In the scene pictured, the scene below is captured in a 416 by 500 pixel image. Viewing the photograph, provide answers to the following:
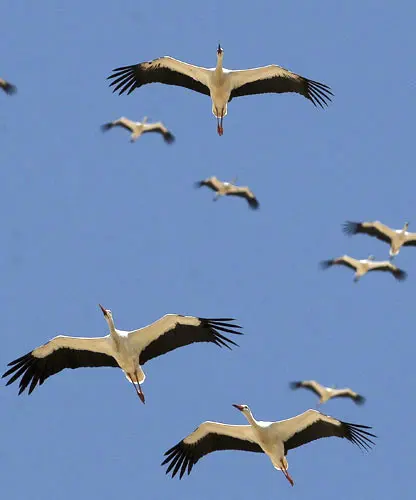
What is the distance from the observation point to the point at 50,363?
59.7ft

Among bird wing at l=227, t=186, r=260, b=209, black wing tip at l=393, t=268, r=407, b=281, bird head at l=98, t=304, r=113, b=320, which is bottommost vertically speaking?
bird head at l=98, t=304, r=113, b=320

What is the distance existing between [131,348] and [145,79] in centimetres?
551

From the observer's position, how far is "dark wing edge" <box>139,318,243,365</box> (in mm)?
17000

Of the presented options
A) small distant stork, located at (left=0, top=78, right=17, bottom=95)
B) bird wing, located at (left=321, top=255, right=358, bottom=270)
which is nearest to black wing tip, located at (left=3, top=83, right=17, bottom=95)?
small distant stork, located at (left=0, top=78, right=17, bottom=95)

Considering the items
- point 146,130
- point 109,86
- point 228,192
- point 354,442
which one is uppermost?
point 146,130

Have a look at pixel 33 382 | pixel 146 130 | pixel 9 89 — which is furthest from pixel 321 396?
pixel 33 382

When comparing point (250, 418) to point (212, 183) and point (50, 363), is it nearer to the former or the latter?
point (50, 363)

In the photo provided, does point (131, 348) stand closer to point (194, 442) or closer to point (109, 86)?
point (194, 442)

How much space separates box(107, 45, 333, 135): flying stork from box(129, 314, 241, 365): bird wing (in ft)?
15.9

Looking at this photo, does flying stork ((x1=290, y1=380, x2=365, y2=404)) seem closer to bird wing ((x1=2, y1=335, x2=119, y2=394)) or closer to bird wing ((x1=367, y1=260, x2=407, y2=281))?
bird wing ((x1=367, y1=260, x2=407, y2=281))

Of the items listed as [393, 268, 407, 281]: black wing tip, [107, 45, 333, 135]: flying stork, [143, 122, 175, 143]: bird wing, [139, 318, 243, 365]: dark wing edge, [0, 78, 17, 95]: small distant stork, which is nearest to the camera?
[139, 318, 243, 365]: dark wing edge

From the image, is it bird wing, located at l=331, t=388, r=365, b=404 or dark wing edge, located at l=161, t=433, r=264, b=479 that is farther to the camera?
bird wing, located at l=331, t=388, r=365, b=404

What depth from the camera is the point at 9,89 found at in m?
26.8

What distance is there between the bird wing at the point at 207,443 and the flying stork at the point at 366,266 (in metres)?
12.0
